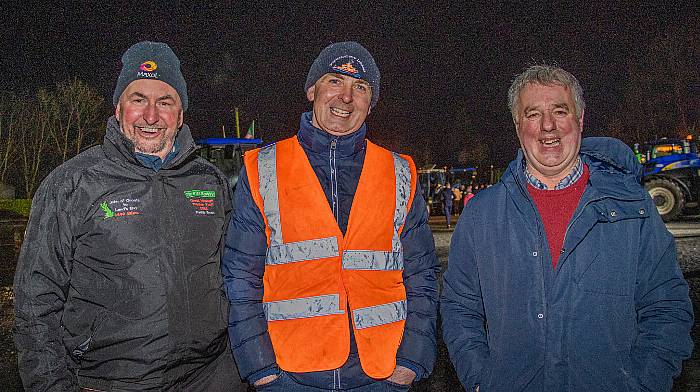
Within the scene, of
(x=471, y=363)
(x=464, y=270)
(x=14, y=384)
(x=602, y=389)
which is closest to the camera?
(x=602, y=389)

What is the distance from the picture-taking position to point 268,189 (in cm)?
274

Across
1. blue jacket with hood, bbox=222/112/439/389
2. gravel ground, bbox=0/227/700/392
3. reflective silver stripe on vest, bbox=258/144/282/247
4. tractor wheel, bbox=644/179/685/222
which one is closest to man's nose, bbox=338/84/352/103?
blue jacket with hood, bbox=222/112/439/389

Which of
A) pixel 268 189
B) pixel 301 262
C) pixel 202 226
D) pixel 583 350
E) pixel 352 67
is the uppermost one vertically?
pixel 352 67

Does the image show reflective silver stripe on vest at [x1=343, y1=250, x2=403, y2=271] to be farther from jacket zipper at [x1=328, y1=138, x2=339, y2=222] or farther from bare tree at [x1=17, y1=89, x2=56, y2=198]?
bare tree at [x1=17, y1=89, x2=56, y2=198]

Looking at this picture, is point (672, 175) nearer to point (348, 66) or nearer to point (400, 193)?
point (400, 193)

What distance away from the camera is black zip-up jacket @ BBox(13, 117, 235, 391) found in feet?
7.99

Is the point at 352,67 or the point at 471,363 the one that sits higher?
the point at 352,67

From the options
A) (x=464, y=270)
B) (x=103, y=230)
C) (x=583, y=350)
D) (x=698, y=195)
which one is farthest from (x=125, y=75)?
(x=698, y=195)

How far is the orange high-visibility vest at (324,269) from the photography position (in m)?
2.59

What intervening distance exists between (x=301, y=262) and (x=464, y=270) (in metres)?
0.80

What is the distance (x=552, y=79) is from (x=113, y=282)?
2.27 m

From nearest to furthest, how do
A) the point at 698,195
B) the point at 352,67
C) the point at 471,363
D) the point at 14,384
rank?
1. the point at 471,363
2. the point at 352,67
3. the point at 14,384
4. the point at 698,195

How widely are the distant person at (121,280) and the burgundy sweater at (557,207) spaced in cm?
161

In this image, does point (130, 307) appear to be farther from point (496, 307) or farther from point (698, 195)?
point (698, 195)
